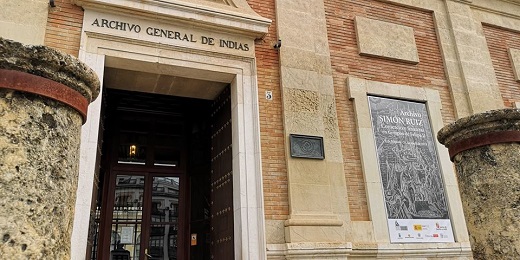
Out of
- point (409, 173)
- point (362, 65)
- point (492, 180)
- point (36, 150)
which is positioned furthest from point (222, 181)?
point (36, 150)

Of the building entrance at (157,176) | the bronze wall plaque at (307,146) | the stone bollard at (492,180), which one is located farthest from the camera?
the building entrance at (157,176)

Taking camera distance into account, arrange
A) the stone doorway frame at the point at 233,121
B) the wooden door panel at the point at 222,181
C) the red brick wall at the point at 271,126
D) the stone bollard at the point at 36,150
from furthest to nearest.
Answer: the wooden door panel at the point at 222,181 → the red brick wall at the point at 271,126 → the stone doorway frame at the point at 233,121 → the stone bollard at the point at 36,150

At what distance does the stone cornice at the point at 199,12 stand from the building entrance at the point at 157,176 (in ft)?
4.49

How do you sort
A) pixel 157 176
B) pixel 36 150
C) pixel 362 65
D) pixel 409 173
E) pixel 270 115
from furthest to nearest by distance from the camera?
pixel 157 176
pixel 362 65
pixel 409 173
pixel 270 115
pixel 36 150

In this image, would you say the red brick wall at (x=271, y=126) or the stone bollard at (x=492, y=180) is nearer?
the stone bollard at (x=492, y=180)

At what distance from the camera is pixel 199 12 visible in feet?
21.0

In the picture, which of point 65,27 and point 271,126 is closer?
point 65,27

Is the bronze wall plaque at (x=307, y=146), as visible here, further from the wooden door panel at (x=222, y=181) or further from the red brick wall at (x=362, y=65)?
the wooden door panel at (x=222, y=181)

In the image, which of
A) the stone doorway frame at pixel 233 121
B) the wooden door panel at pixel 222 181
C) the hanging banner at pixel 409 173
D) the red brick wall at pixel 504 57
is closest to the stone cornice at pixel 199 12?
the stone doorway frame at pixel 233 121

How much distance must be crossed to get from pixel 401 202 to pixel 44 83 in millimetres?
6070

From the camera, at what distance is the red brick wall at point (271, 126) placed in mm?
6109

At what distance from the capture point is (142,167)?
8.37m

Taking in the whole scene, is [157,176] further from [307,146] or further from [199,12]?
[199,12]

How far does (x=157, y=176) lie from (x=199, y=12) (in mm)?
3506
